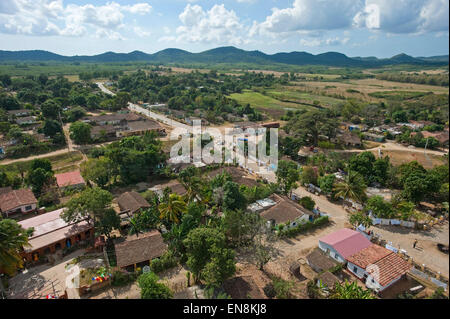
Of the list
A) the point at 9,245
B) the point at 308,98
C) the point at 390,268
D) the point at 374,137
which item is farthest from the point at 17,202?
the point at 308,98

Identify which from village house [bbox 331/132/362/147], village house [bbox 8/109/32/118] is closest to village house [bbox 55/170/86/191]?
village house [bbox 8/109/32/118]

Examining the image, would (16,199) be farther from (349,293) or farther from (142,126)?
(142,126)

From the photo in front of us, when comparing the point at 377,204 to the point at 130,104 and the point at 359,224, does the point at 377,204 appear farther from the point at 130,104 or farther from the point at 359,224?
the point at 130,104

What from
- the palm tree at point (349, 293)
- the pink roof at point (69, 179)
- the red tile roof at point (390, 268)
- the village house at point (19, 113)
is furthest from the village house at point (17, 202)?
the village house at point (19, 113)

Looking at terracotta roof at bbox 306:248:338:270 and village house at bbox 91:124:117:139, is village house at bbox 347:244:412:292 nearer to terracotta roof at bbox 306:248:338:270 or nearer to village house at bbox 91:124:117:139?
terracotta roof at bbox 306:248:338:270

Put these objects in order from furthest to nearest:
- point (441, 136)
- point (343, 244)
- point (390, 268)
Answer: point (441, 136)
point (343, 244)
point (390, 268)

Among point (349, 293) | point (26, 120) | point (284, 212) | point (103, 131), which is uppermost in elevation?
point (26, 120)

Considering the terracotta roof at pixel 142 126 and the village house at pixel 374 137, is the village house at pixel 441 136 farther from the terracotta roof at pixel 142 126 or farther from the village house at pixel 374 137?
the terracotta roof at pixel 142 126
